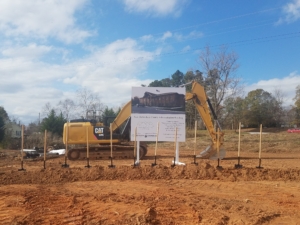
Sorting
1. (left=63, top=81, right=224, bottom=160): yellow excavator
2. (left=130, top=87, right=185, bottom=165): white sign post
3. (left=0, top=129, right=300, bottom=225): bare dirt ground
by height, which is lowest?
(left=0, top=129, right=300, bottom=225): bare dirt ground

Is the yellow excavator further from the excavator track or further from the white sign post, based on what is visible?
the white sign post

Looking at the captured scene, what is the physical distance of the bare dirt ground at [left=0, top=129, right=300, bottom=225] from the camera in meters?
6.23

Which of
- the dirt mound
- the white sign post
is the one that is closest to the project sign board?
the white sign post

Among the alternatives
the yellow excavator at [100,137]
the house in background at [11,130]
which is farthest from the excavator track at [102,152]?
the house in background at [11,130]

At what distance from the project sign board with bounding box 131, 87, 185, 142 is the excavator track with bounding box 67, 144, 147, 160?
14.3 feet

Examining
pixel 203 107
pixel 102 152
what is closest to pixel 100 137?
pixel 102 152

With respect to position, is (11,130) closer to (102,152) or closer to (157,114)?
(102,152)

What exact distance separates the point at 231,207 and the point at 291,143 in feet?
69.3

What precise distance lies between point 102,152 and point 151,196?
9.97 meters

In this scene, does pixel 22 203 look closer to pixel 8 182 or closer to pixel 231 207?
pixel 8 182

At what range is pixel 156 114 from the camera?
13.6 meters

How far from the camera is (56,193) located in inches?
332

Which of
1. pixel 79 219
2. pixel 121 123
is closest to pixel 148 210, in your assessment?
pixel 79 219

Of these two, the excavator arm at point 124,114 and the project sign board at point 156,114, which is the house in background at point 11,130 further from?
the project sign board at point 156,114
